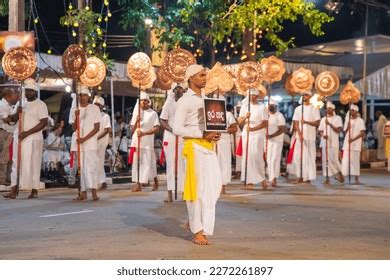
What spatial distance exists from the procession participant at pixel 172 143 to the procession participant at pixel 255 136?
3179mm

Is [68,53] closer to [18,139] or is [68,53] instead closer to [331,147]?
[18,139]

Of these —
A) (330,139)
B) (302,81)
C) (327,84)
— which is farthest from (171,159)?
(330,139)

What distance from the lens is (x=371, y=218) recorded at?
13055mm

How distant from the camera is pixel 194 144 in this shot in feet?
33.2

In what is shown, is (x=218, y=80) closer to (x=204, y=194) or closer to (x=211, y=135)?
(x=211, y=135)

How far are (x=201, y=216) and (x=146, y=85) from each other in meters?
8.71

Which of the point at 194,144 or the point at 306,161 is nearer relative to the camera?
the point at 194,144

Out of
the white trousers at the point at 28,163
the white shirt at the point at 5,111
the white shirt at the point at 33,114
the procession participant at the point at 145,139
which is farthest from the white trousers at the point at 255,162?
the white shirt at the point at 5,111

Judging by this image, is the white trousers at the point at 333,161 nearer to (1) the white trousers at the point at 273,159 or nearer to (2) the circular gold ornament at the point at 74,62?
(1) the white trousers at the point at 273,159

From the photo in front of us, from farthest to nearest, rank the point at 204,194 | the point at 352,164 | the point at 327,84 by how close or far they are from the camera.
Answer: the point at 352,164
the point at 327,84
the point at 204,194

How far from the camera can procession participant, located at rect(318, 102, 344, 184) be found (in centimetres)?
2139

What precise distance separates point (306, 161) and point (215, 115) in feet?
34.5

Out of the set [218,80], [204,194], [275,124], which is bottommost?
[204,194]

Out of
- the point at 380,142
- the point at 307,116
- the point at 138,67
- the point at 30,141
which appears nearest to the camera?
the point at 30,141
